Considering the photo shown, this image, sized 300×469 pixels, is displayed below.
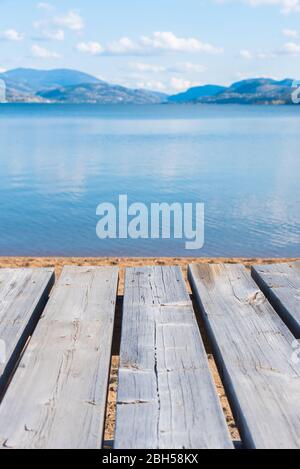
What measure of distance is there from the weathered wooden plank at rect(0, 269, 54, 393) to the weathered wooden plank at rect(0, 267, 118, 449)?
0.18 feet

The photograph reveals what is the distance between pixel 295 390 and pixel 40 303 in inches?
49.8

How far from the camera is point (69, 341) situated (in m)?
2.11

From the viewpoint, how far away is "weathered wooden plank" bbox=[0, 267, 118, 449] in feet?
4.99

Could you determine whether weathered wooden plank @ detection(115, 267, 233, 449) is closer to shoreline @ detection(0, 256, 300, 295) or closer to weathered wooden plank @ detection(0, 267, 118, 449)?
weathered wooden plank @ detection(0, 267, 118, 449)

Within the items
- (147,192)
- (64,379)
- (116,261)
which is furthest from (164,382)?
(147,192)

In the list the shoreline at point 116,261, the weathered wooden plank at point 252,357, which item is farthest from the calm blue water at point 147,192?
the weathered wooden plank at point 252,357

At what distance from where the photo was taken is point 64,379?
5.94 feet

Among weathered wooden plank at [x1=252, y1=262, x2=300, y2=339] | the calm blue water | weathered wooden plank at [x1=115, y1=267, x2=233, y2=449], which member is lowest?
weathered wooden plank at [x1=115, y1=267, x2=233, y2=449]

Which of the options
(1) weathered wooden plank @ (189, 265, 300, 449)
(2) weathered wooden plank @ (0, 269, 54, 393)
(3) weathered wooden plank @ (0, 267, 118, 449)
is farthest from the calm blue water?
(3) weathered wooden plank @ (0, 267, 118, 449)

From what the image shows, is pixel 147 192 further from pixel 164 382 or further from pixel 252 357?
pixel 164 382

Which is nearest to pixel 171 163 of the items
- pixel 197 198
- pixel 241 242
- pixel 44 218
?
pixel 197 198

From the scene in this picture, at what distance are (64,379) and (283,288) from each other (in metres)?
1.31

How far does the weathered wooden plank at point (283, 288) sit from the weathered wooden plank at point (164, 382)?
1.38ft

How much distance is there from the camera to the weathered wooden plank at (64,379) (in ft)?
4.99
